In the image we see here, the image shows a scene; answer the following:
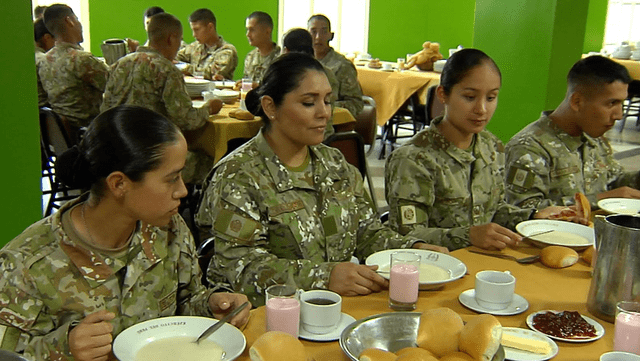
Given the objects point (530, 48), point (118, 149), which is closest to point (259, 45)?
point (530, 48)

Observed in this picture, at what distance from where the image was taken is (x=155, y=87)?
4.02m

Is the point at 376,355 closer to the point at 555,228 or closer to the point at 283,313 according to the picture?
the point at 283,313

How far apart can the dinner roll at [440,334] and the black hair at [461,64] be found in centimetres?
128

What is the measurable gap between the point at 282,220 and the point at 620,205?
131 cm

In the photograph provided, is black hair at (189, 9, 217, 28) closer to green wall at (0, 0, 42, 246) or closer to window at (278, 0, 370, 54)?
window at (278, 0, 370, 54)

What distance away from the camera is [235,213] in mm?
1861

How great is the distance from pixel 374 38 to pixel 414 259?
992 cm

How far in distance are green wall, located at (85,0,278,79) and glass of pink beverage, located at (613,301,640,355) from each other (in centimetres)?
797

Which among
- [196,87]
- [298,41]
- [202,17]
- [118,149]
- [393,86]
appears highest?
[202,17]

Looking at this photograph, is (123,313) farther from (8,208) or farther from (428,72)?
(428,72)

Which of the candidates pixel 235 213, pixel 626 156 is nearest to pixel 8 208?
pixel 235 213

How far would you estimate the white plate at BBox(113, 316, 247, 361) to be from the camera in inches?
49.5

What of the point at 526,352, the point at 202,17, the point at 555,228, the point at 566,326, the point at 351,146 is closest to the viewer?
the point at 526,352

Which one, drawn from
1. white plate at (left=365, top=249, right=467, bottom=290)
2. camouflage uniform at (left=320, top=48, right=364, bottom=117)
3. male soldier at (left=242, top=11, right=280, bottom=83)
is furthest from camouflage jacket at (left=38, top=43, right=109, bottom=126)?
white plate at (left=365, top=249, right=467, bottom=290)
